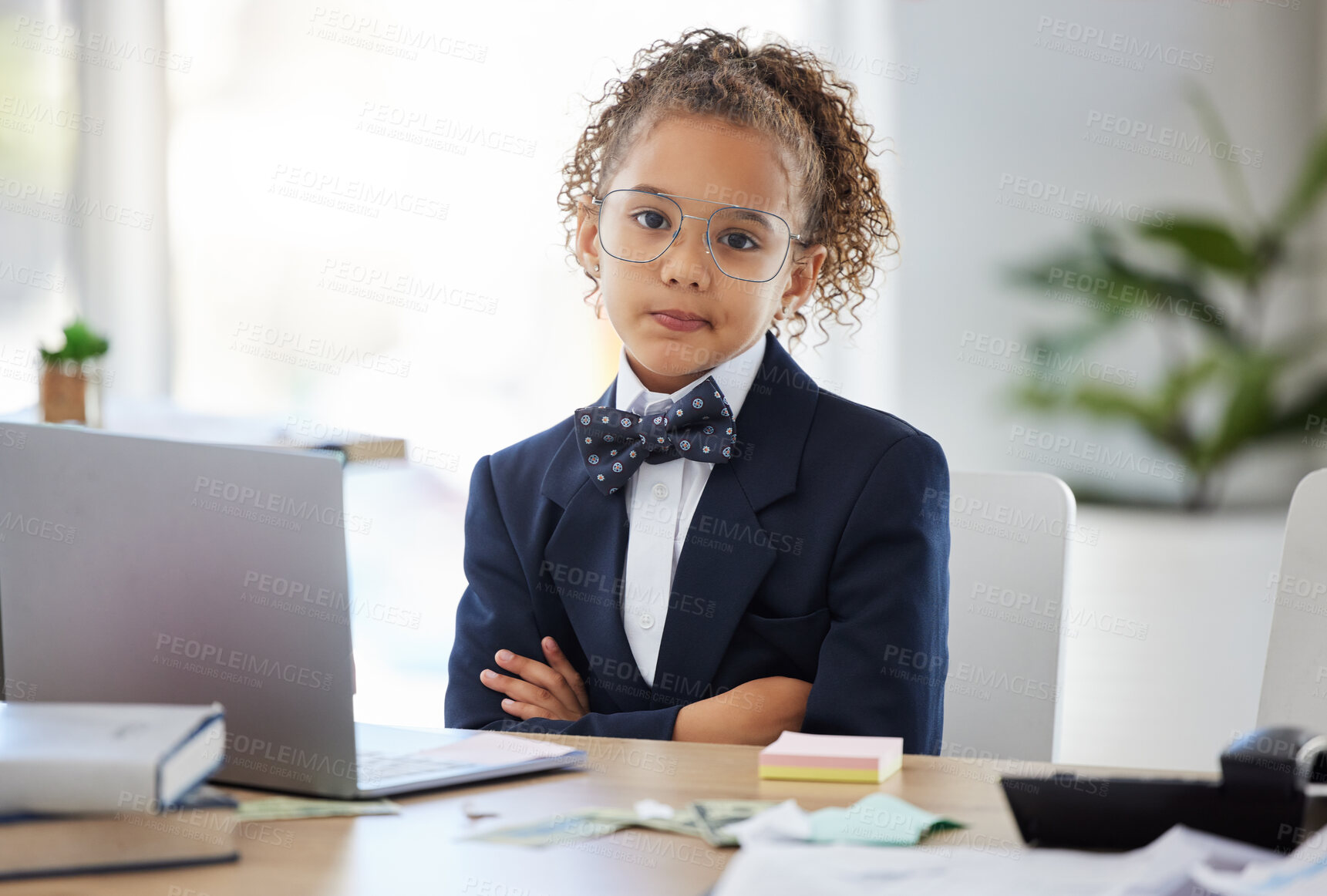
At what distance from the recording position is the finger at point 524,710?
48.2 inches

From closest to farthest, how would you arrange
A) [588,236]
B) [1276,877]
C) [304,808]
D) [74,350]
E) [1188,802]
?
[1276,877], [1188,802], [304,808], [588,236], [74,350]

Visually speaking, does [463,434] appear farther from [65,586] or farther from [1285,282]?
[65,586]

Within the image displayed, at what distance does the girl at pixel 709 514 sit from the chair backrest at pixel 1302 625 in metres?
0.36

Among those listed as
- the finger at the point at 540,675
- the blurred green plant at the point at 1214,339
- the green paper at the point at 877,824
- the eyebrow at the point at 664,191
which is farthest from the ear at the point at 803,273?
the blurred green plant at the point at 1214,339

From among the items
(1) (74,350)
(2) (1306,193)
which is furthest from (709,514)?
(2) (1306,193)

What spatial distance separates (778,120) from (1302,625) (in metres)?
0.80

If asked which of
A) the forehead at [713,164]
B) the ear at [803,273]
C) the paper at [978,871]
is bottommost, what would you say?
the paper at [978,871]

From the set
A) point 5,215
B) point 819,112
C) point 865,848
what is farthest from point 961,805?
point 5,215

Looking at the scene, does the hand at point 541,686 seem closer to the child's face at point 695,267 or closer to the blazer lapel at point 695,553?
the blazer lapel at point 695,553

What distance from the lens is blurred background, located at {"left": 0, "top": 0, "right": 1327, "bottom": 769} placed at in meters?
2.75

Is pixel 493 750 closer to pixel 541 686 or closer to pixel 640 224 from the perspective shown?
pixel 541 686

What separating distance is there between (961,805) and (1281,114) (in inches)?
105

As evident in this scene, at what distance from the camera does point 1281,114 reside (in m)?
2.91

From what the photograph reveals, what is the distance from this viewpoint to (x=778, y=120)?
4.58 ft
